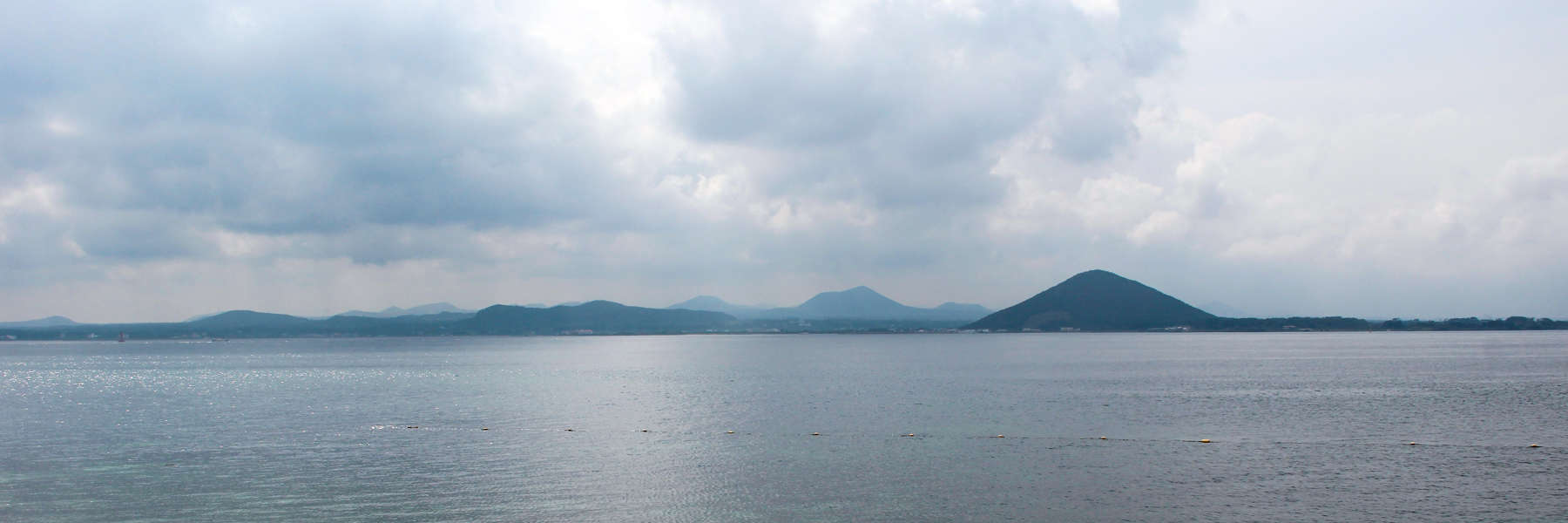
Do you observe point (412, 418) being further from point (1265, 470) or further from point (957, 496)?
point (1265, 470)

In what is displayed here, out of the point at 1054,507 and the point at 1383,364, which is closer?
the point at 1054,507

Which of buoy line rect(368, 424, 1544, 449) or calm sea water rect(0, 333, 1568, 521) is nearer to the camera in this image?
calm sea water rect(0, 333, 1568, 521)

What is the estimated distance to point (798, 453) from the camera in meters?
43.2

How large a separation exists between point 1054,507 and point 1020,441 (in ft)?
51.4

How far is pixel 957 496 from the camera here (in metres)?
32.7

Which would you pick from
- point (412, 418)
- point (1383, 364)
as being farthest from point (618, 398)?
point (1383, 364)

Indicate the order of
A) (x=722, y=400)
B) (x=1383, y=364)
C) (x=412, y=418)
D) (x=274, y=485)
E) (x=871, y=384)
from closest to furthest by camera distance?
(x=274, y=485) → (x=412, y=418) → (x=722, y=400) → (x=871, y=384) → (x=1383, y=364)

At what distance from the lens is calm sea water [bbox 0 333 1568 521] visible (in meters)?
31.0

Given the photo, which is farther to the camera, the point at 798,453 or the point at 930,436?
the point at 930,436

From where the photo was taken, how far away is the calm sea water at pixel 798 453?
31.0 m

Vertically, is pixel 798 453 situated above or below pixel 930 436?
below

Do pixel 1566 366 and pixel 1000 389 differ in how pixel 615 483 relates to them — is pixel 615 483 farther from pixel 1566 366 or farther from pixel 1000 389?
pixel 1566 366

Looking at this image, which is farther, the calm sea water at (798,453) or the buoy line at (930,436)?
the buoy line at (930,436)

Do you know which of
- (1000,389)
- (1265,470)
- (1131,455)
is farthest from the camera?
(1000,389)
